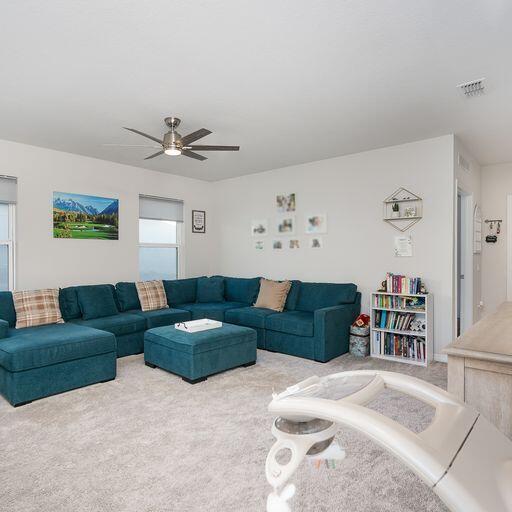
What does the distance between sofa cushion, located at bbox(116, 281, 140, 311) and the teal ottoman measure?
1.05m

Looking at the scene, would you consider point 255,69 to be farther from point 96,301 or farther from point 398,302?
point 96,301

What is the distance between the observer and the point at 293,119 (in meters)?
3.55

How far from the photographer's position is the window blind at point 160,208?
556 cm

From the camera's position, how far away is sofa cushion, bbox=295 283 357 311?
15.0ft

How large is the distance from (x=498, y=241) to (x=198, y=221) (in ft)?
15.2

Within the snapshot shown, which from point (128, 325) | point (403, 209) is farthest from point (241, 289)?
point (403, 209)

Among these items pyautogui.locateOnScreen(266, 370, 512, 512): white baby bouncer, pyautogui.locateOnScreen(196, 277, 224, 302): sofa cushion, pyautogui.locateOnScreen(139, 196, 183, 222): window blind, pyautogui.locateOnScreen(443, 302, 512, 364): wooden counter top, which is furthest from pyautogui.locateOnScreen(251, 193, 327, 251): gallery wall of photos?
pyautogui.locateOnScreen(266, 370, 512, 512): white baby bouncer

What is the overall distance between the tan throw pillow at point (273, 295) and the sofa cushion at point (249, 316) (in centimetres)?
10

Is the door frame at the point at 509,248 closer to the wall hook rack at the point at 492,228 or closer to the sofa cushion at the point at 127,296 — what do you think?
the wall hook rack at the point at 492,228

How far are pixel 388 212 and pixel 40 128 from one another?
3919 mm

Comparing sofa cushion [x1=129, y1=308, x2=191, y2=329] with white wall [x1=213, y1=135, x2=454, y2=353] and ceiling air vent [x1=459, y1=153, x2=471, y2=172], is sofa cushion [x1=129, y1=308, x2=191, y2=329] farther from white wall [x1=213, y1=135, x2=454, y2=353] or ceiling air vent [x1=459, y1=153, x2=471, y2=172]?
ceiling air vent [x1=459, y1=153, x2=471, y2=172]

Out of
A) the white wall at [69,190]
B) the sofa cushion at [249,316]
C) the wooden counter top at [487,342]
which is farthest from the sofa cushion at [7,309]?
the wooden counter top at [487,342]

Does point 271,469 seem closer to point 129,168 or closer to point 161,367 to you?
point 161,367

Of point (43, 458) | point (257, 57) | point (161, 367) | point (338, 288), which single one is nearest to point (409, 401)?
point (338, 288)
